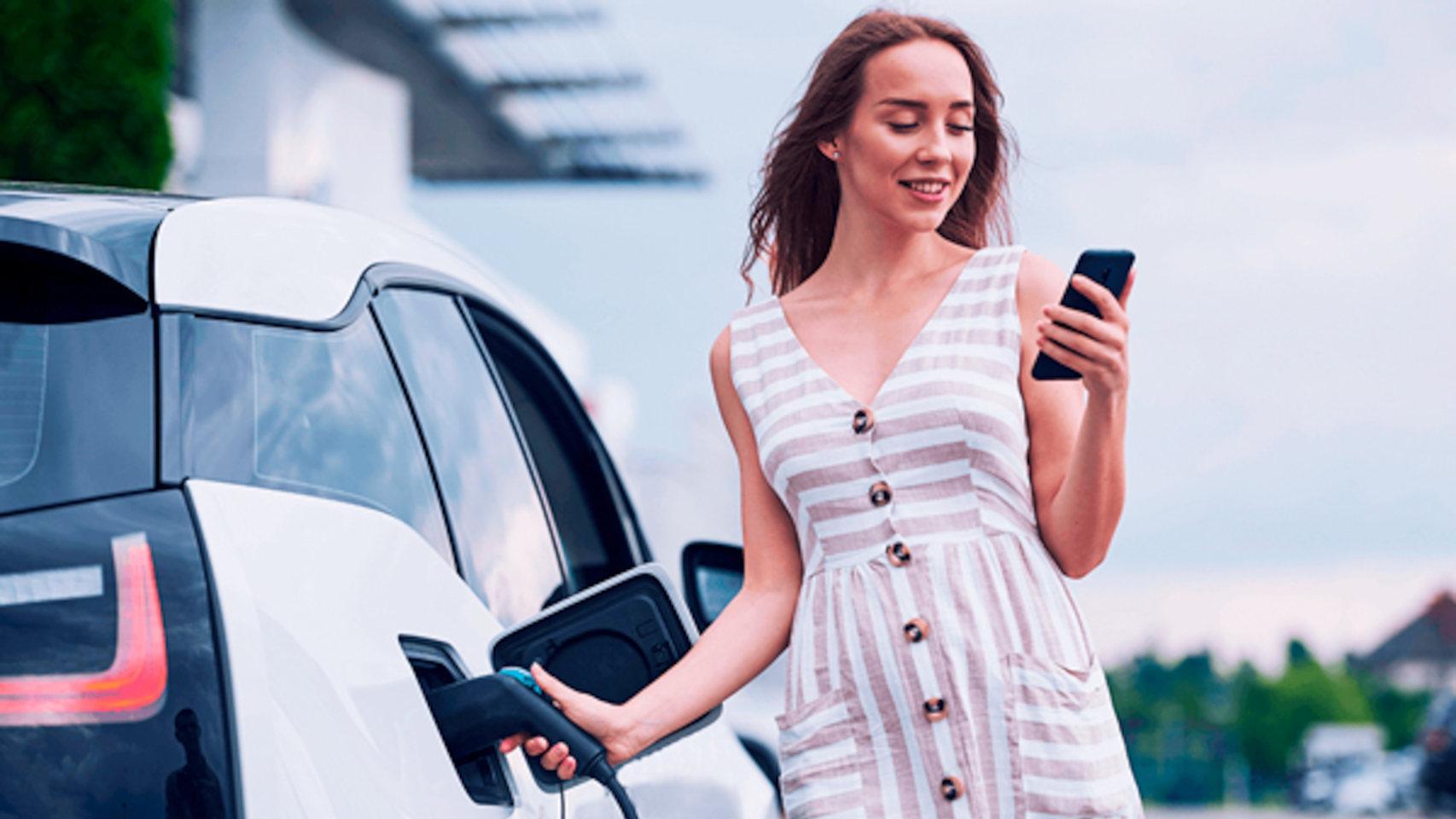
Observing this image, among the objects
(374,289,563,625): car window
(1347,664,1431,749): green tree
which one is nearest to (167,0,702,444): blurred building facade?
(374,289,563,625): car window

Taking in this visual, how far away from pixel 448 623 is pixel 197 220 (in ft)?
1.86

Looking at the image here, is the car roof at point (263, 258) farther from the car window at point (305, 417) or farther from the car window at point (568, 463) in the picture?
the car window at point (568, 463)

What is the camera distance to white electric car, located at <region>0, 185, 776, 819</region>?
158cm

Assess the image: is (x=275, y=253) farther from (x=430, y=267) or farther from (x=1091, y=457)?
(x=1091, y=457)

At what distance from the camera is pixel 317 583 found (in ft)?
5.79

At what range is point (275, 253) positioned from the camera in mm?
1993

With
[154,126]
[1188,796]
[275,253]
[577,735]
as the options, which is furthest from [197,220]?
[1188,796]

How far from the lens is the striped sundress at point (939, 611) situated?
2.10 meters

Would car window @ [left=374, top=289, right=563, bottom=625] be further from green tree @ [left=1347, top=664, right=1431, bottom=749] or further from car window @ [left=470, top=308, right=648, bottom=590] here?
green tree @ [left=1347, top=664, right=1431, bottom=749]

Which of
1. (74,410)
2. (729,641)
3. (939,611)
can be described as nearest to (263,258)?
(74,410)

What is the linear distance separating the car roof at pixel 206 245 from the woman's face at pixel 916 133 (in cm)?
70

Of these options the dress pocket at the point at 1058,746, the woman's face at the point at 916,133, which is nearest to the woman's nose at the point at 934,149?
the woman's face at the point at 916,133

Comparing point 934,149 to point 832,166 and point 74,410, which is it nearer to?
point 832,166

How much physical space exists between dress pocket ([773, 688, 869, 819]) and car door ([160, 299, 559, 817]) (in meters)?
0.31
